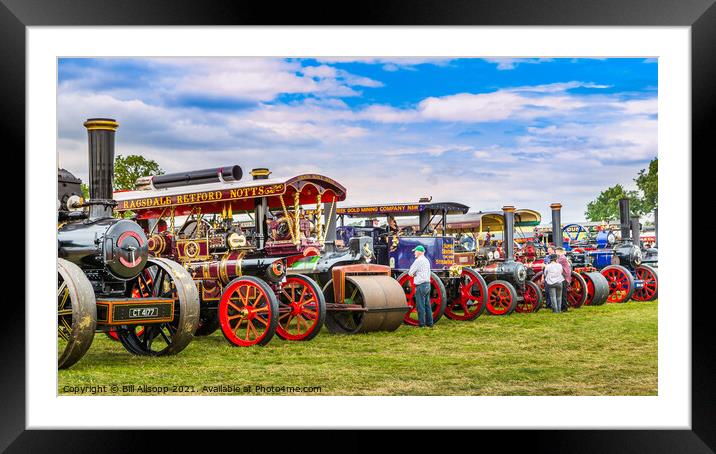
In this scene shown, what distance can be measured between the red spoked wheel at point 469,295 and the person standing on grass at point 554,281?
125cm

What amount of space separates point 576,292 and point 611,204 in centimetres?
334

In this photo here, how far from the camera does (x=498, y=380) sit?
233 inches

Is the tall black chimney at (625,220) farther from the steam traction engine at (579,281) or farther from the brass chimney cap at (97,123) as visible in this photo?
the brass chimney cap at (97,123)

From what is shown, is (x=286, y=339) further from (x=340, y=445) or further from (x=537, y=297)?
(x=537, y=297)

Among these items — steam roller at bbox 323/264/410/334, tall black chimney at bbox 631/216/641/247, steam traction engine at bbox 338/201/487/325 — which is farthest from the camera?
tall black chimney at bbox 631/216/641/247

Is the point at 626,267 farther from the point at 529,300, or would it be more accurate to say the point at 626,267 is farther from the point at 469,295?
the point at 469,295

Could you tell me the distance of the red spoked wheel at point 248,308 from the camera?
686 cm

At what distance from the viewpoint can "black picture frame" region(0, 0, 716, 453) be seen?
13.9ft

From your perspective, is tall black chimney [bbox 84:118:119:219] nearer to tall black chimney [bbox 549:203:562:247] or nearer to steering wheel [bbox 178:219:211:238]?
steering wheel [bbox 178:219:211:238]

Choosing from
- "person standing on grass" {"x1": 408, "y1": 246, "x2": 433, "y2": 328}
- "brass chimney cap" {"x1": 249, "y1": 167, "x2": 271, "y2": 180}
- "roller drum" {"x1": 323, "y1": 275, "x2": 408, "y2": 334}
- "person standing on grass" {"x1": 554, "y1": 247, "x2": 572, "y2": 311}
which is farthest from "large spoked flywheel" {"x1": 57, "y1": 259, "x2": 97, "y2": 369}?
"person standing on grass" {"x1": 554, "y1": 247, "x2": 572, "y2": 311}

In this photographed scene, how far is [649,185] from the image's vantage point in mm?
10750

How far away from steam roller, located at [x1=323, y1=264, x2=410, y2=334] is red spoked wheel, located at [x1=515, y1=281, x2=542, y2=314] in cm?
350
